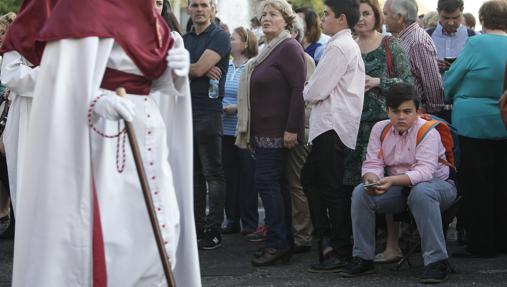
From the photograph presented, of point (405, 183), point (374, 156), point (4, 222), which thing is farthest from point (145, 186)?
point (4, 222)

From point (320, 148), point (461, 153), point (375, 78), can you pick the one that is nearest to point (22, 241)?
point (320, 148)

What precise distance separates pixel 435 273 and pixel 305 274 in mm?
928

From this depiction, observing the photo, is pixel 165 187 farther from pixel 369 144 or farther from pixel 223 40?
pixel 223 40

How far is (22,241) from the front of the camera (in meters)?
5.28

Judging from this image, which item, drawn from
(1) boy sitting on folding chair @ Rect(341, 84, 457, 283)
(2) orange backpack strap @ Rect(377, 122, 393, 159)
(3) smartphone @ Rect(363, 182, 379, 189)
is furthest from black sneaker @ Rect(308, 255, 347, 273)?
(2) orange backpack strap @ Rect(377, 122, 393, 159)

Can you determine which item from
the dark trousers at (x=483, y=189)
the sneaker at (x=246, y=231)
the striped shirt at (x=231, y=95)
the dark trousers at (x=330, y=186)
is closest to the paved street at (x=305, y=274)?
the dark trousers at (x=483, y=189)

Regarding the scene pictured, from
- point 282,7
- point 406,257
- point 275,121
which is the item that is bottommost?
point 406,257

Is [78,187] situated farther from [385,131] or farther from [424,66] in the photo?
[424,66]

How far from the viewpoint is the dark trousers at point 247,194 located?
9.61m

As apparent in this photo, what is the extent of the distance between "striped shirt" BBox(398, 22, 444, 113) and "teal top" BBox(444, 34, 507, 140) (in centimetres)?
37

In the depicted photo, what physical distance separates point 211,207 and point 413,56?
6.56 feet

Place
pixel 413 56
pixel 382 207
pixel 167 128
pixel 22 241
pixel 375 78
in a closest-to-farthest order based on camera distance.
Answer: pixel 22 241, pixel 167 128, pixel 382 207, pixel 375 78, pixel 413 56

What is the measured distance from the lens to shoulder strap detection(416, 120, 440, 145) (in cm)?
744

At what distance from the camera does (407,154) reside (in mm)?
7449
